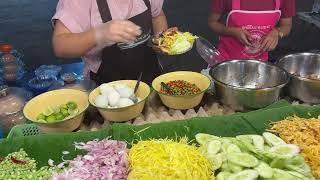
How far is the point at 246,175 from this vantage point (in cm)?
187

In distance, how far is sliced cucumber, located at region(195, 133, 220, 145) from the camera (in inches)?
86.5

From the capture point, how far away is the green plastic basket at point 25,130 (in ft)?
8.06

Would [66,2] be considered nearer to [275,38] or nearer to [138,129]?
[138,129]

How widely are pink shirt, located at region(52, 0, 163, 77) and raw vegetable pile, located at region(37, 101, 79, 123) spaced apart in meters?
0.65

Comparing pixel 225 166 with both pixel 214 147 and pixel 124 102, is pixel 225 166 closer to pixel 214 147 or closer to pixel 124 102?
pixel 214 147

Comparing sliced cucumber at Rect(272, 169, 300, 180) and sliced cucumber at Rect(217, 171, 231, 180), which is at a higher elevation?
sliced cucumber at Rect(272, 169, 300, 180)

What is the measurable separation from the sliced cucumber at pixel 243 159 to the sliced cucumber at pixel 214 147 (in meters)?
0.09

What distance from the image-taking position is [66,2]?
2.81 m

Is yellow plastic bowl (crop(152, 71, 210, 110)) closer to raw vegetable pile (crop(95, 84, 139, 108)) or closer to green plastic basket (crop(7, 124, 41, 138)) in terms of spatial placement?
raw vegetable pile (crop(95, 84, 139, 108))

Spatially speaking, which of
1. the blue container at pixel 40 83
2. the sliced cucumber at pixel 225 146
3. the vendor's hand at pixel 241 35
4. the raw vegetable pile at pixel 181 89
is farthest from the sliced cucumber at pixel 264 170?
the blue container at pixel 40 83

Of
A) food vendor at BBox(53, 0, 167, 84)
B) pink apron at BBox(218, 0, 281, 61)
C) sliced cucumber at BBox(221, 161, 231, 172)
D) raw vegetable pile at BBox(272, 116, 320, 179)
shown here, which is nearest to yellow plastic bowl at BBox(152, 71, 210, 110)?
food vendor at BBox(53, 0, 167, 84)

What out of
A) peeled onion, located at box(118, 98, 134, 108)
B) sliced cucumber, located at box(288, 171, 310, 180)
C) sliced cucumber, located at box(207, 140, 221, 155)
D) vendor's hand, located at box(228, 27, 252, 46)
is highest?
vendor's hand, located at box(228, 27, 252, 46)

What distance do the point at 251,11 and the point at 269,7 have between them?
21cm

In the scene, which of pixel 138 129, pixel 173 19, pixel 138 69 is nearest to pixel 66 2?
pixel 138 69
